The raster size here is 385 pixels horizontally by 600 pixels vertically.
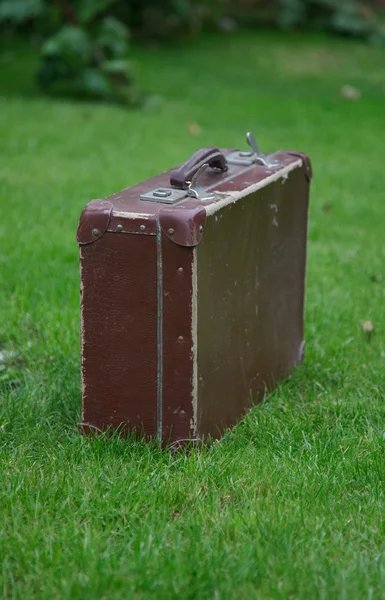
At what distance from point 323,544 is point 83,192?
11.7 ft

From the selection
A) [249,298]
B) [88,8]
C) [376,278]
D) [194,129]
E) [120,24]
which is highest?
[88,8]

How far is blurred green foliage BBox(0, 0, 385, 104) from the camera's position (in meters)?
7.79

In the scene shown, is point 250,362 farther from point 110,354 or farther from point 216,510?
point 216,510

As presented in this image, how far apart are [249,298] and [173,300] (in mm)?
473

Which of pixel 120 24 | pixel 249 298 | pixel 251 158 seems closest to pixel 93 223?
pixel 249 298

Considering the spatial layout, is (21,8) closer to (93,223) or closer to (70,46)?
(70,46)

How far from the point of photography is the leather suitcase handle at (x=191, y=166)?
275 centimetres

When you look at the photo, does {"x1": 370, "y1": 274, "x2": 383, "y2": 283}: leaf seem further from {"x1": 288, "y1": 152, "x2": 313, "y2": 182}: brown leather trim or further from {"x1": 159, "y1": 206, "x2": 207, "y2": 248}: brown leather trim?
{"x1": 159, "y1": 206, "x2": 207, "y2": 248}: brown leather trim

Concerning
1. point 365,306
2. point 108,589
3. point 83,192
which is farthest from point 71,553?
point 83,192

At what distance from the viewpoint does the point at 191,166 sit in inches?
110

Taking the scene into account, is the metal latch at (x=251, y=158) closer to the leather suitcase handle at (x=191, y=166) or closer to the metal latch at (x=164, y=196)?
the leather suitcase handle at (x=191, y=166)

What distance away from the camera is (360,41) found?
11242 mm

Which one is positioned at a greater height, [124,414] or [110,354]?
[110,354]

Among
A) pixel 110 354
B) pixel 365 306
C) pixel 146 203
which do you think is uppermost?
pixel 146 203
